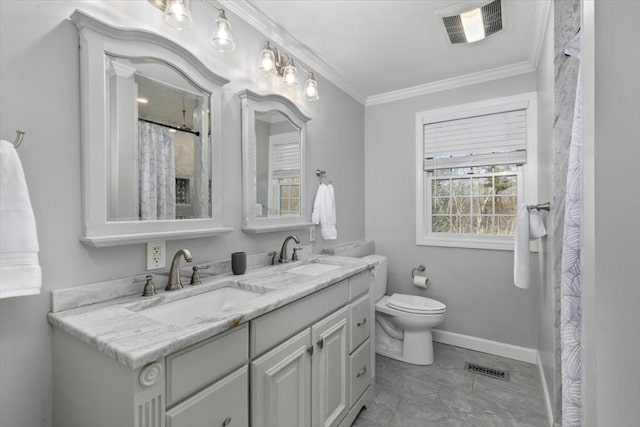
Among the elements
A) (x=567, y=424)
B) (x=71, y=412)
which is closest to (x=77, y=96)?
(x=71, y=412)

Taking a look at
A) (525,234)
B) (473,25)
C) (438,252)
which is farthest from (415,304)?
(473,25)

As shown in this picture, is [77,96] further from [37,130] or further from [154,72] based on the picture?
[154,72]

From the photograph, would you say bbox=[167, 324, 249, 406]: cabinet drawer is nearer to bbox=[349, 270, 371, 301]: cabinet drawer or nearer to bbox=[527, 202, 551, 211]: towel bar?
bbox=[349, 270, 371, 301]: cabinet drawer

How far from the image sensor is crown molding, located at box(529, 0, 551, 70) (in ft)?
5.65

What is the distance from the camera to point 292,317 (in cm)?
129

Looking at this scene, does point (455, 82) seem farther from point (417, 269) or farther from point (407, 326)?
point (407, 326)

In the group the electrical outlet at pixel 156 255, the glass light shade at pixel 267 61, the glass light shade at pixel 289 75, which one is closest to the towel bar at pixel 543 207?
the glass light shade at pixel 289 75

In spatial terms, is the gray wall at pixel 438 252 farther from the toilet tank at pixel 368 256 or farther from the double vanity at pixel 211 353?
the double vanity at pixel 211 353

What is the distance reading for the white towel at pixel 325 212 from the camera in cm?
238

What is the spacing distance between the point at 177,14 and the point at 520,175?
106 inches

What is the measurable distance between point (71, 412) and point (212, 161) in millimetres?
1116

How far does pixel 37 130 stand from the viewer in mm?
1017

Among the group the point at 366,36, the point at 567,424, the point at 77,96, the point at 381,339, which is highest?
the point at 366,36

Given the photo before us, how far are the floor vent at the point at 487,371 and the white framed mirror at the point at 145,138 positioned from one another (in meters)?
2.23
